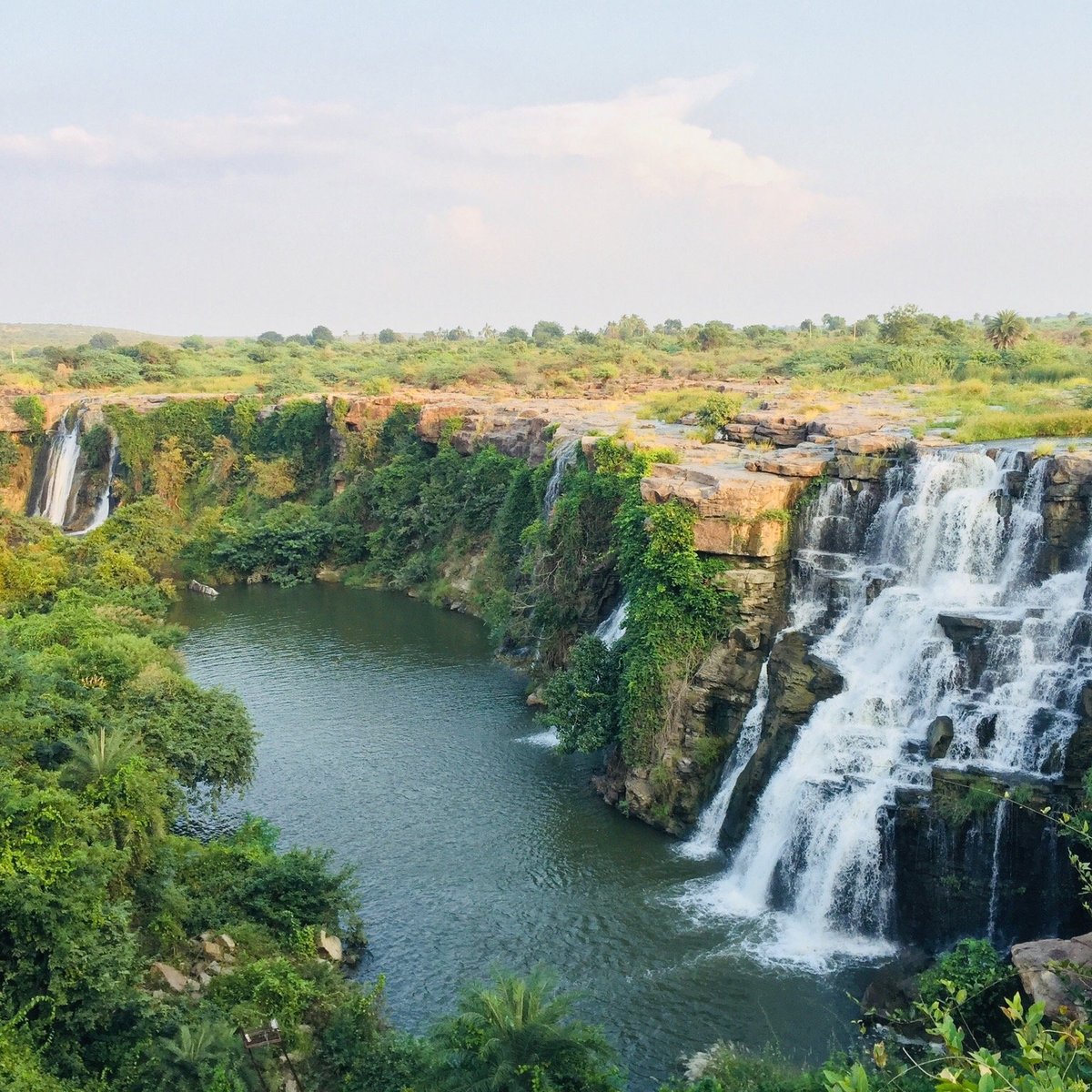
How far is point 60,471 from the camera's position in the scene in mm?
52719

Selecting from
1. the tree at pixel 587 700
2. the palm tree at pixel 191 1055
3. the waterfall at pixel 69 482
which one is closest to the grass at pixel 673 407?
the tree at pixel 587 700

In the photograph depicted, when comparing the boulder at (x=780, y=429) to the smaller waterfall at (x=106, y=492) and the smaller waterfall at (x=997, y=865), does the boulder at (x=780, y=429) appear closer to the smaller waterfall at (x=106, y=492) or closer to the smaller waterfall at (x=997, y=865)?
the smaller waterfall at (x=997, y=865)

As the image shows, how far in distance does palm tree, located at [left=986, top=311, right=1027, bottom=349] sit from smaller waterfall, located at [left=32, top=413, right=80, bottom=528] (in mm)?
41949

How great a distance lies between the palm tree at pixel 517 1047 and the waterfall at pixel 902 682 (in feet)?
18.8

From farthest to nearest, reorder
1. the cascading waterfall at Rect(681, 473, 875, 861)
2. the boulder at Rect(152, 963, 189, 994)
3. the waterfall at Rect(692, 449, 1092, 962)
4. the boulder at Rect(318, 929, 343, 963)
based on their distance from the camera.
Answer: the cascading waterfall at Rect(681, 473, 875, 861) < the waterfall at Rect(692, 449, 1092, 962) < the boulder at Rect(318, 929, 343, 963) < the boulder at Rect(152, 963, 189, 994)

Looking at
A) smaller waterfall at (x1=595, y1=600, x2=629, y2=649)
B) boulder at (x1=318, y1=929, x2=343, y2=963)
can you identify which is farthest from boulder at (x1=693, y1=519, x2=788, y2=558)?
boulder at (x1=318, y1=929, x2=343, y2=963)

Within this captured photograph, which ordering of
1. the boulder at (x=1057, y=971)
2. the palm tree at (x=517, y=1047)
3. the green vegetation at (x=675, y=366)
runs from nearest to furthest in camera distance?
the boulder at (x=1057, y=971)
the palm tree at (x=517, y=1047)
the green vegetation at (x=675, y=366)

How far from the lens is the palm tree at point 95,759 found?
16.3 meters

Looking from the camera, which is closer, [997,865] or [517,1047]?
[517,1047]

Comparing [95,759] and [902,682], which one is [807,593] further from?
[95,759]

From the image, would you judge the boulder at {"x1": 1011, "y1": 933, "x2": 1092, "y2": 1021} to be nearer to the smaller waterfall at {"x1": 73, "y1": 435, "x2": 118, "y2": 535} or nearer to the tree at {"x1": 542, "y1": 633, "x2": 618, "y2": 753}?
the tree at {"x1": 542, "y1": 633, "x2": 618, "y2": 753}

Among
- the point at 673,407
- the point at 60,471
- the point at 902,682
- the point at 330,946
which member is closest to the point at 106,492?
the point at 60,471

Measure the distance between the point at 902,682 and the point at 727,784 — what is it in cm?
390

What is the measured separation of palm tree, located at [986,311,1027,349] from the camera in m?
46.8
